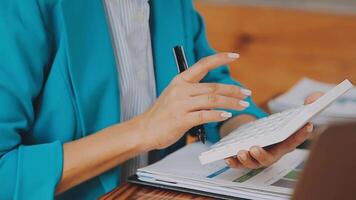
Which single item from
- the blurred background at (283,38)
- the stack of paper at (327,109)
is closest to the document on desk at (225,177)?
the stack of paper at (327,109)

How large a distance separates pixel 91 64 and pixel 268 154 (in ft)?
1.19

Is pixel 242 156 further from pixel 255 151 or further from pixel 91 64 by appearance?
pixel 91 64

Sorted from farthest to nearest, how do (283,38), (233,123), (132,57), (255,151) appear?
(283,38) < (233,123) < (132,57) < (255,151)

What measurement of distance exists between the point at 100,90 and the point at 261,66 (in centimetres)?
158

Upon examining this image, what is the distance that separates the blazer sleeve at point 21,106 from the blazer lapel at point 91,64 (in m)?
0.07

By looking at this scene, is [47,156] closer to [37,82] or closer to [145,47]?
[37,82]

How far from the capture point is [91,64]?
1157mm

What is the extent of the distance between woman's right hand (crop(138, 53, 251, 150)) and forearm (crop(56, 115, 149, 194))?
0.02m

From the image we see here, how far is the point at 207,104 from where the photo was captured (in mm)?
1032

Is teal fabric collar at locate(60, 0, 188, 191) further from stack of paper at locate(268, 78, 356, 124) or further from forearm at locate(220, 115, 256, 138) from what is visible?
stack of paper at locate(268, 78, 356, 124)

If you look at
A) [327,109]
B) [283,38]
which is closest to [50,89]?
[327,109]

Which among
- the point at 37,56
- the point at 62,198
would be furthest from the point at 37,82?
the point at 62,198

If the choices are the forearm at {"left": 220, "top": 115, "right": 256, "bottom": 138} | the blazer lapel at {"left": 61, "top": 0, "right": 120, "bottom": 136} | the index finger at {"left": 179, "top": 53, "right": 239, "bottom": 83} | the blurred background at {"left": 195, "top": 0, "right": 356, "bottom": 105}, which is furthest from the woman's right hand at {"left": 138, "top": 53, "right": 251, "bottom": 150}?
the blurred background at {"left": 195, "top": 0, "right": 356, "bottom": 105}

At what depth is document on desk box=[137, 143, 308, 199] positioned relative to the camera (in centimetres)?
102
